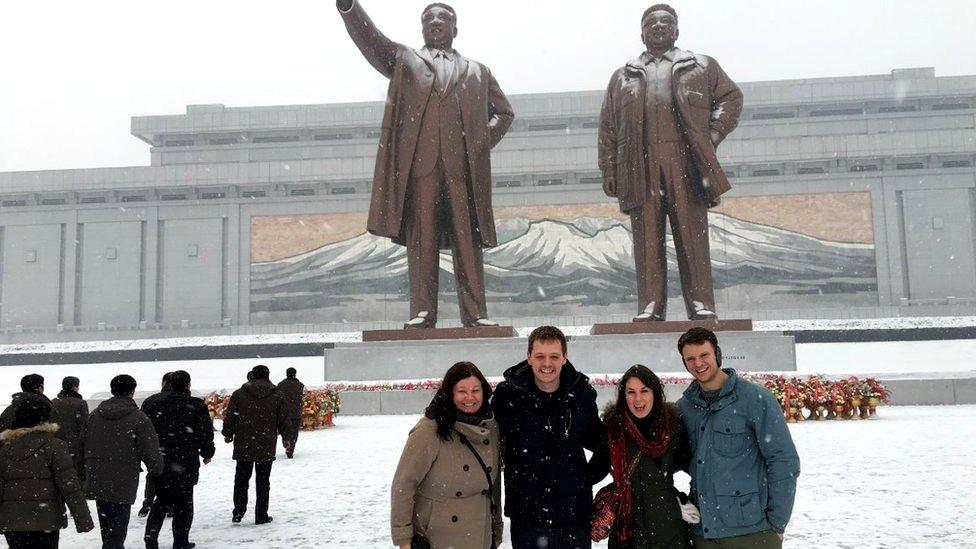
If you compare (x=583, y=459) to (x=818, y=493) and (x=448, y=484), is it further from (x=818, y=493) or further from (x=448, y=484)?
(x=818, y=493)

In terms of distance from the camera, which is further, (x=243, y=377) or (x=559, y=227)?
(x=559, y=227)

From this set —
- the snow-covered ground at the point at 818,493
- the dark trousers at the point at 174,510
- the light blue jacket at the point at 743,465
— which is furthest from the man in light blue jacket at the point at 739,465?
the dark trousers at the point at 174,510

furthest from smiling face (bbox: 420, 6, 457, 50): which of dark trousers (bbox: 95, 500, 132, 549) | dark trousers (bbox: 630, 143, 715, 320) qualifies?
dark trousers (bbox: 95, 500, 132, 549)

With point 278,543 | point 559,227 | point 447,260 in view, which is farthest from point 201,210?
point 278,543

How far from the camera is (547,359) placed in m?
2.46

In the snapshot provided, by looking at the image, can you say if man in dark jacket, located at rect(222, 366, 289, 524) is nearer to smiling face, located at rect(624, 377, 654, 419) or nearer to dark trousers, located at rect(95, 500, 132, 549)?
dark trousers, located at rect(95, 500, 132, 549)

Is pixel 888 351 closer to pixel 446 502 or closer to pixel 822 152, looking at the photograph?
pixel 822 152

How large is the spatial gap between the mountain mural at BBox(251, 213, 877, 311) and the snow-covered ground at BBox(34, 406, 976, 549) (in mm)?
18390

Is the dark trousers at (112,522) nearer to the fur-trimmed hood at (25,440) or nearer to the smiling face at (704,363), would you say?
the fur-trimmed hood at (25,440)

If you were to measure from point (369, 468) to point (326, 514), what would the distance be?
1358 mm

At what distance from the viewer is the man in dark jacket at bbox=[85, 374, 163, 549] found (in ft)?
12.0

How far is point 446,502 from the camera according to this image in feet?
8.04

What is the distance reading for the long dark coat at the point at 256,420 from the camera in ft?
15.1

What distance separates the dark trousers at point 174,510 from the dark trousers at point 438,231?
573cm
